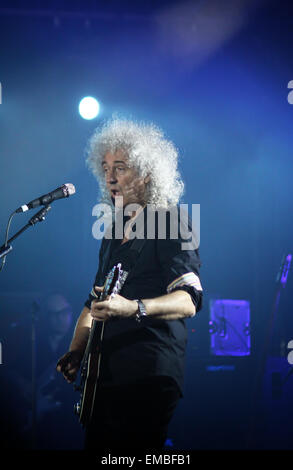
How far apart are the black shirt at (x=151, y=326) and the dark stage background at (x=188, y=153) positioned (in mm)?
2953

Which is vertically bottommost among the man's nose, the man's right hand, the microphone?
the man's right hand

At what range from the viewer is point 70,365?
2277 mm

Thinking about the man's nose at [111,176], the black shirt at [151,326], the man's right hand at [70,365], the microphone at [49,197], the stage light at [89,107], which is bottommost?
the man's right hand at [70,365]

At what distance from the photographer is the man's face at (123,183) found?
2.43 m

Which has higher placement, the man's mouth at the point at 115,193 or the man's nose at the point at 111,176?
the man's nose at the point at 111,176

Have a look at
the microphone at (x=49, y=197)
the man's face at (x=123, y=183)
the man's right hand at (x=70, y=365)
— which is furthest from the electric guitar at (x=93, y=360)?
the microphone at (x=49, y=197)

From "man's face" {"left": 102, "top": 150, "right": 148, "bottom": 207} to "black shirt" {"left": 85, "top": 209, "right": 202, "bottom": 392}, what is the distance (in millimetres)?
362

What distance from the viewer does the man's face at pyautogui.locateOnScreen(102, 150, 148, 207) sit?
2.43 metres

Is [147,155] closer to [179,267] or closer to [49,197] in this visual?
[49,197]

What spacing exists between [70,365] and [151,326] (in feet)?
1.90

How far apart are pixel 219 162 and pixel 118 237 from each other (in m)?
4.17

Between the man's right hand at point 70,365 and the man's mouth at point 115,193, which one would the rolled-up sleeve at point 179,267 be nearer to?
the man's mouth at point 115,193

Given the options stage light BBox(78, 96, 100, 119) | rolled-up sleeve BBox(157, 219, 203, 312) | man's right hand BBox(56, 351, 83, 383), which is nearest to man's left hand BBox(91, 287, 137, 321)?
rolled-up sleeve BBox(157, 219, 203, 312)

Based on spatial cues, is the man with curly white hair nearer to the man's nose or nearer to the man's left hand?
the man's left hand
